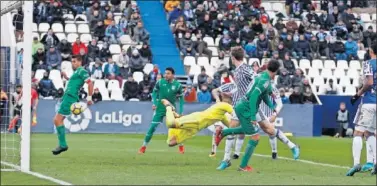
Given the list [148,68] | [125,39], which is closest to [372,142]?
[148,68]

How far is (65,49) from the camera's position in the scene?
130 ft

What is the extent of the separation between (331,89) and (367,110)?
2433 cm

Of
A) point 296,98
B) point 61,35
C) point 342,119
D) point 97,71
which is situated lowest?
point 342,119

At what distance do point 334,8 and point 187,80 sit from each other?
11177 mm

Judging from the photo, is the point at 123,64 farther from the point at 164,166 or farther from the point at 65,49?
the point at 164,166

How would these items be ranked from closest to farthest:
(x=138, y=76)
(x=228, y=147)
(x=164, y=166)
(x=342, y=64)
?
1. (x=164, y=166)
2. (x=228, y=147)
3. (x=138, y=76)
4. (x=342, y=64)

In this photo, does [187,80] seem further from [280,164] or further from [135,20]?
[280,164]

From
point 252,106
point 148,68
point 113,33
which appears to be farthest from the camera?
point 113,33

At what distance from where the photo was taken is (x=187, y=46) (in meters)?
42.8

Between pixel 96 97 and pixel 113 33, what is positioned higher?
pixel 113 33

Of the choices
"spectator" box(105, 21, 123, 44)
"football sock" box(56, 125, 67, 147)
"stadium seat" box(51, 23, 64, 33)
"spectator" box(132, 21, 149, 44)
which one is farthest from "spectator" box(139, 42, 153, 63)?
"football sock" box(56, 125, 67, 147)

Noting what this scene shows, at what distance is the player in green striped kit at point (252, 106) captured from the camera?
60.1 feet

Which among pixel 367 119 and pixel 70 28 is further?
pixel 70 28

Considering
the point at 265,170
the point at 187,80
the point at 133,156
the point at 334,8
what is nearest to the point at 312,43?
the point at 334,8
